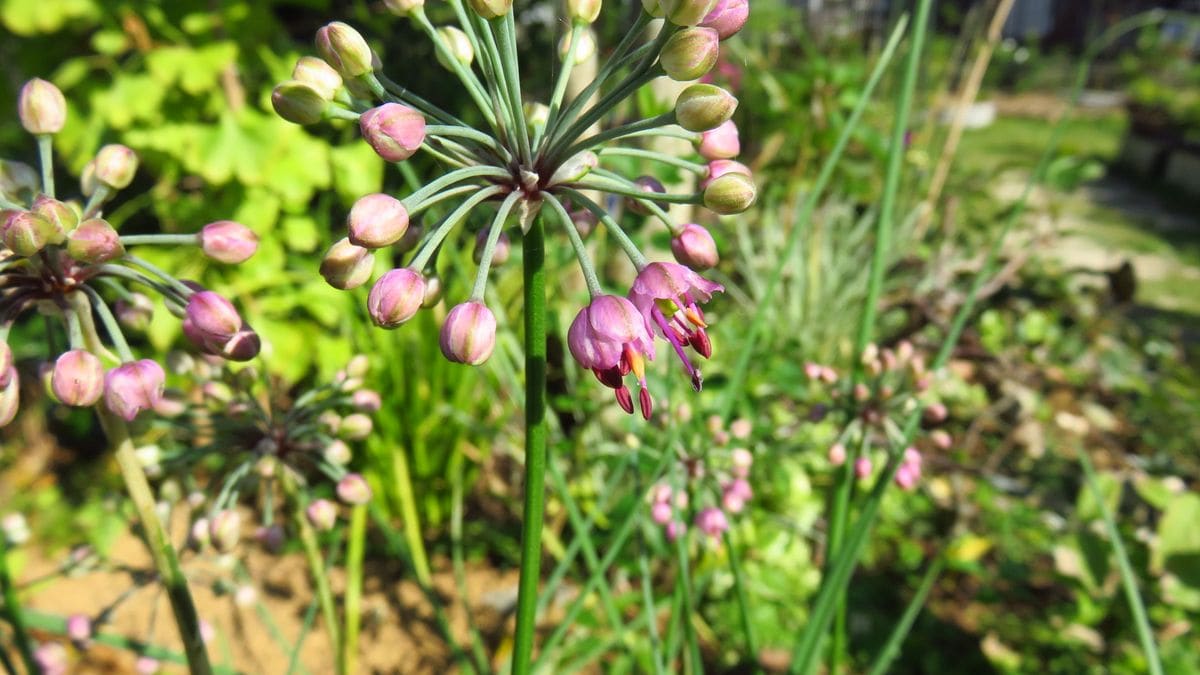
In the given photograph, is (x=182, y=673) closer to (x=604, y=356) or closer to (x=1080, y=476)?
(x=604, y=356)

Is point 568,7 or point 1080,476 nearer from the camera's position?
point 568,7

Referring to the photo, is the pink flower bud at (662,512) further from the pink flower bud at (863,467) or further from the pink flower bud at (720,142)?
the pink flower bud at (720,142)

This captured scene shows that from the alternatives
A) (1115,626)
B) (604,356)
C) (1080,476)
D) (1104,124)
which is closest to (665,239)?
(604,356)

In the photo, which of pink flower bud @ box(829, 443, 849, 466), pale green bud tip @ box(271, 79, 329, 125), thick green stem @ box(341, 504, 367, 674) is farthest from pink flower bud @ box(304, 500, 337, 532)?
thick green stem @ box(341, 504, 367, 674)

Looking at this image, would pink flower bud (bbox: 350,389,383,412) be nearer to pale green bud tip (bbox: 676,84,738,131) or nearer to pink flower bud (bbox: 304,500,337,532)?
pink flower bud (bbox: 304,500,337,532)

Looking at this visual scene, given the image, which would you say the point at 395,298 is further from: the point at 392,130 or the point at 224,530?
the point at 224,530

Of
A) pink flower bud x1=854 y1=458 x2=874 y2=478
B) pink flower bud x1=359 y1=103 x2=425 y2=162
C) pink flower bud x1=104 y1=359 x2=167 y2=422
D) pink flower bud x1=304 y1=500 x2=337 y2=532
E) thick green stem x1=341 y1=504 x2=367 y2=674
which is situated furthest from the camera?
thick green stem x1=341 y1=504 x2=367 y2=674
